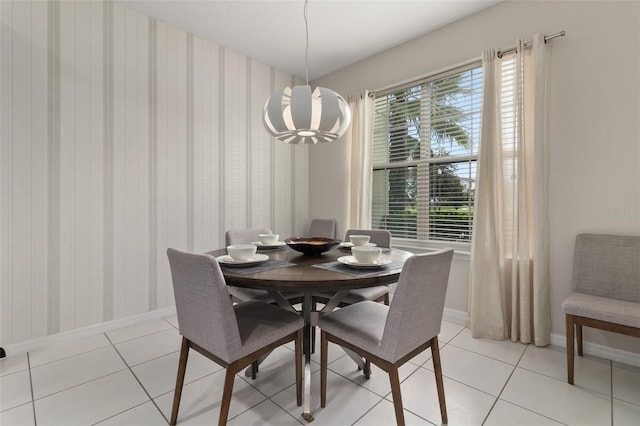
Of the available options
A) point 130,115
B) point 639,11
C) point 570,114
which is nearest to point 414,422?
point 570,114

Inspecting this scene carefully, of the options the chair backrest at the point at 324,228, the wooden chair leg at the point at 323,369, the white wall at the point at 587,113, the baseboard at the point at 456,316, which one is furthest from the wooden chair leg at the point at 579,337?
the chair backrest at the point at 324,228

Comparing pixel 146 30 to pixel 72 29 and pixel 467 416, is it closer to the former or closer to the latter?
pixel 72 29

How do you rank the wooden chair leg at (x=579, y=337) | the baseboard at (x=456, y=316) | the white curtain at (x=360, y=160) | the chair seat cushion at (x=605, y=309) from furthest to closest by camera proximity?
the white curtain at (x=360, y=160) → the baseboard at (x=456, y=316) → the wooden chair leg at (x=579, y=337) → the chair seat cushion at (x=605, y=309)

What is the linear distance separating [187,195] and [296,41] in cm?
192

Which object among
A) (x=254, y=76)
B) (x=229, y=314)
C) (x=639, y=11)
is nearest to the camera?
(x=229, y=314)

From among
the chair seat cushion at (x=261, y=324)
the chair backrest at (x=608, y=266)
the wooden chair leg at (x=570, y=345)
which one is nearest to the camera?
the chair seat cushion at (x=261, y=324)

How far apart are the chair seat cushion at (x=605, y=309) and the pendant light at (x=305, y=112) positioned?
5.89 ft

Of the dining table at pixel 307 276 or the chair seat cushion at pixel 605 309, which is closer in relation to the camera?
the dining table at pixel 307 276

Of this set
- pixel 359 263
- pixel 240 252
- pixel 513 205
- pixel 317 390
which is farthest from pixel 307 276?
pixel 513 205

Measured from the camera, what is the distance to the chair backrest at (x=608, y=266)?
192 cm

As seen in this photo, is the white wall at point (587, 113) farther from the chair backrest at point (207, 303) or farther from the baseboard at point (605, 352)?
the chair backrest at point (207, 303)

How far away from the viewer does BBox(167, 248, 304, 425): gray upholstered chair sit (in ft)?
4.09

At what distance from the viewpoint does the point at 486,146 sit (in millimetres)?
2488

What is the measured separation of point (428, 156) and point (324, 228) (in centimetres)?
130
